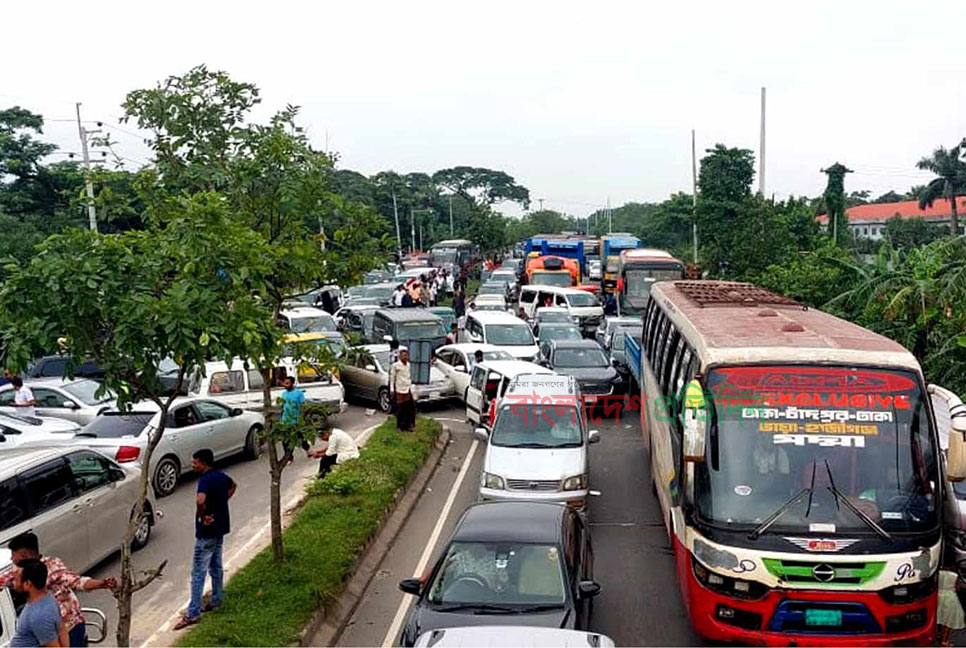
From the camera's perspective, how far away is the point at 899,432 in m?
7.16

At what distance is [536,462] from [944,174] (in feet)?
192

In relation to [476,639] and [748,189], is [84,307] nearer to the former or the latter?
[476,639]

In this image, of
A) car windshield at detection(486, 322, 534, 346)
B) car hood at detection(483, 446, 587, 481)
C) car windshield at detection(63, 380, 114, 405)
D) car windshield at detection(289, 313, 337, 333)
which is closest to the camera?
car hood at detection(483, 446, 587, 481)

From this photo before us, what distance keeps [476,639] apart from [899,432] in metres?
3.94

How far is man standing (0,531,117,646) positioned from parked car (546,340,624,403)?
42.4 feet

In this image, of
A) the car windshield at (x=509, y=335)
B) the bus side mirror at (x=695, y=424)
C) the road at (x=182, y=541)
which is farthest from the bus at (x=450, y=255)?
the bus side mirror at (x=695, y=424)

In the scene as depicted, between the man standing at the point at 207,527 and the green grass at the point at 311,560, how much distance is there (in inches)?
9.8

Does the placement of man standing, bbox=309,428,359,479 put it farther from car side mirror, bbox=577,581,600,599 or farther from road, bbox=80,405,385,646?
car side mirror, bbox=577,581,600,599

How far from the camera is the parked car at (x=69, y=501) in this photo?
28.6 feet

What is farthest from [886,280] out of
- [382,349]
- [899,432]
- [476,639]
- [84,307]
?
[84,307]

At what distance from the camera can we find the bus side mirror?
7.18 metres

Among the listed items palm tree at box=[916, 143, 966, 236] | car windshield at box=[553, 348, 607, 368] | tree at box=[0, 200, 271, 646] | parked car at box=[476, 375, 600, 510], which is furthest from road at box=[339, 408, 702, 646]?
palm tree at box=[916, 143, 966, 236]

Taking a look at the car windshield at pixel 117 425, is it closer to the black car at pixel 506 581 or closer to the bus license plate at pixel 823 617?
the black car at pixel 506 581

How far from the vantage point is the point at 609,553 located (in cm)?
1070
